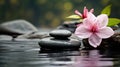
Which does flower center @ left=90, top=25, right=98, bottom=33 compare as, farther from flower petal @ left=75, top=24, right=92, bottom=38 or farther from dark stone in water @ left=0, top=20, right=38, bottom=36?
dark stone in water @ left=0, top=20, right=38, bottom=36

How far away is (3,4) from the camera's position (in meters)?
16.6

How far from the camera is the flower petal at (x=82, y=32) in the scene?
12.0 feet

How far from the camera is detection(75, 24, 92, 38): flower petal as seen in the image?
3672 mm

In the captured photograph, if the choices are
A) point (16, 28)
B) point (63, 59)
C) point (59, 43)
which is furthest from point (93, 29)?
point (16, 28)

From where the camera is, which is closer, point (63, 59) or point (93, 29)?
point (63, 59)

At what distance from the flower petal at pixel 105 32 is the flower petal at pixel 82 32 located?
73 millimetres

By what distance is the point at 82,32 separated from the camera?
3.69 m

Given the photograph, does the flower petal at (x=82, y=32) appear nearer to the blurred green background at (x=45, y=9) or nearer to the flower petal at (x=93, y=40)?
the flower petal at (x=93, y=40)

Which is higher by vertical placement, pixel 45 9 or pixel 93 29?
pixel 45 9

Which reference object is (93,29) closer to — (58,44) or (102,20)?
(102,20)

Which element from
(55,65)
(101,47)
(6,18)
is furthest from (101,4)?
(55,65)

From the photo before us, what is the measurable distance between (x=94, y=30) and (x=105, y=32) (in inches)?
3.2

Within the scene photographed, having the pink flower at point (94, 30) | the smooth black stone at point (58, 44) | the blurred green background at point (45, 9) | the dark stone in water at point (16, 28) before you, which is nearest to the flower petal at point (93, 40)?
the pink flower at point (94, 30)

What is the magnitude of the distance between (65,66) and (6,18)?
1403cm
